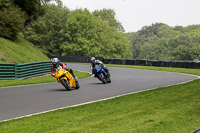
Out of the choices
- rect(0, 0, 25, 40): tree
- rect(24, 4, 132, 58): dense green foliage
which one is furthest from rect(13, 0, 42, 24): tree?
rect(24, 4, 132, 58): dense green foliage

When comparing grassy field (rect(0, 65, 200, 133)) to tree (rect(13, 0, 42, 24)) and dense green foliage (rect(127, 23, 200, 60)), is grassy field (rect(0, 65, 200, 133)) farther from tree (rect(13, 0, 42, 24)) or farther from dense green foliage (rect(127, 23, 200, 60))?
dense green foliage (rect(127, 23, 200, 60))

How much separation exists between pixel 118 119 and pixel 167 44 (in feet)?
323

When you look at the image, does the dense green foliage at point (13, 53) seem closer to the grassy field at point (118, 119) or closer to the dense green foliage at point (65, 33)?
the grassy field at point (118, 119)

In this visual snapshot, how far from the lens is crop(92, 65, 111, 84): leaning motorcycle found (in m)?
18.2

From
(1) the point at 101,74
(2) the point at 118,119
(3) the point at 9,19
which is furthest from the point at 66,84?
(3) the point at 9,19

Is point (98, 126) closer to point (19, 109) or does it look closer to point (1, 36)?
point (19, 109)

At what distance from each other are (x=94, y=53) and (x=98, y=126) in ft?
231

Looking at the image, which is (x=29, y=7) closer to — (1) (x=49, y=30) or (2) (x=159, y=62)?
(2) (x=159, y=62)

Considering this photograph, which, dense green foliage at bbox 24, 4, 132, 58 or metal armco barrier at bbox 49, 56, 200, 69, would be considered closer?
metal armco barrier at bbox 49, 56, 200, 69

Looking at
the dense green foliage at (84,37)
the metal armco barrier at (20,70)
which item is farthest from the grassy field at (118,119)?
the dense green foliage at (84,37)

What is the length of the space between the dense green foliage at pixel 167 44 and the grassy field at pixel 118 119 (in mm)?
81170

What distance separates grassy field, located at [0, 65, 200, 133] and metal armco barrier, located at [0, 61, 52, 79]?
12.4 metres

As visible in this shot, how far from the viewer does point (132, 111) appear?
28.1 ft

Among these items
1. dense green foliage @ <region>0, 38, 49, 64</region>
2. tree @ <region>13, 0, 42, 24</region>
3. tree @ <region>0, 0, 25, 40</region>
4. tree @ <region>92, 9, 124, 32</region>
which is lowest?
dense green foliage @ <region>0, 38, 49, 64</region>
